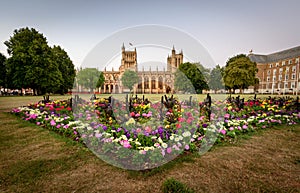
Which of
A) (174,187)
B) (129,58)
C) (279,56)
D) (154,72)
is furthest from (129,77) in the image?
(279,56)

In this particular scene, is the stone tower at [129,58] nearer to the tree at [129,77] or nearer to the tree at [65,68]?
the tree at [129,77]

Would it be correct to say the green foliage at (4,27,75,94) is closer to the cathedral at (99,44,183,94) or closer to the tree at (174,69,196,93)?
the cathedral at (99,44,183,94)

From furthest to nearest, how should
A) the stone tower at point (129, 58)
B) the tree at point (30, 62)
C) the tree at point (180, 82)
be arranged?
the tree at point (30, 62) < the tree at point (180, 82) < the stone tower at point (129, 58)

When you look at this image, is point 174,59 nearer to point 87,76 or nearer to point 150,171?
point 150,171

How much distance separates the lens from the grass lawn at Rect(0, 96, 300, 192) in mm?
2312

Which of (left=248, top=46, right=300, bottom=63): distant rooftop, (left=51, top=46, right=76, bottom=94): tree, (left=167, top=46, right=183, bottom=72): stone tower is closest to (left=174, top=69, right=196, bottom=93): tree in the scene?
(left=167, top=46, right=183, bottom=72): stone tower

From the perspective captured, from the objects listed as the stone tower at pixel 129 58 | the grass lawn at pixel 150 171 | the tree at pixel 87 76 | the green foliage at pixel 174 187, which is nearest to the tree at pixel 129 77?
the stone tower at pixel 129 58

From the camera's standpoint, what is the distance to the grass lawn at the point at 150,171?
2.31 meters

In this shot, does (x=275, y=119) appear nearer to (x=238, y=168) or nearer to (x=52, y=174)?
(x=238, y=168)

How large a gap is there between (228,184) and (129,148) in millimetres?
1874

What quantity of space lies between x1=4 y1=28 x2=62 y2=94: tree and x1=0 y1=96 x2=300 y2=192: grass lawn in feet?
92.5

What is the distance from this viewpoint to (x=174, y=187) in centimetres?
223

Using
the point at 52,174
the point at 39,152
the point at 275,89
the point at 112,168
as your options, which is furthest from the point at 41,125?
the point at 275,89

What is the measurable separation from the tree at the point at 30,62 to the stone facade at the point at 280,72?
70785 millimetres
